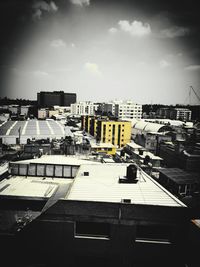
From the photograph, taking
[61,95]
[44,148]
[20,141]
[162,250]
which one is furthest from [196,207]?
[61,95]

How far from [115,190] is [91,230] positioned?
6.09ft

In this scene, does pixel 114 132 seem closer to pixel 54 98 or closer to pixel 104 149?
pixel 104 149

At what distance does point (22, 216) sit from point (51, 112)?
8071cm

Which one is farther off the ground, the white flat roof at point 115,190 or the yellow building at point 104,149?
the white flat roof at point 115,190

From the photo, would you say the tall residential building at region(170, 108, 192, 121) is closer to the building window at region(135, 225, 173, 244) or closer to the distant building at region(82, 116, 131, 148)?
the distant building at region(82, 116, 131, 148)

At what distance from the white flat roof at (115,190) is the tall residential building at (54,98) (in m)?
116

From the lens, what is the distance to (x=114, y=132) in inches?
1483

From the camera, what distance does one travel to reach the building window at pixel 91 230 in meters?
7.57

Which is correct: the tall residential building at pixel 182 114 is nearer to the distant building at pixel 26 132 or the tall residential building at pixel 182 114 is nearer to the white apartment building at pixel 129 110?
the white apartment building at pixel 129 110

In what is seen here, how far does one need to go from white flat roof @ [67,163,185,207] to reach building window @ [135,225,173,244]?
88 cm

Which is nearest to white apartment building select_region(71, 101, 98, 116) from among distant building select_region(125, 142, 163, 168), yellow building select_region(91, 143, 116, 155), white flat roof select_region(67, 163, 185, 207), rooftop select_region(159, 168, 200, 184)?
distant building select_region(125, 142, 163, 168)

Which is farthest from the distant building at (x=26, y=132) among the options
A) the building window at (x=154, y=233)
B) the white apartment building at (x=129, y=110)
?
the white apartment building at (x=129, y=110)

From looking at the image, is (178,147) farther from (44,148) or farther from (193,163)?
(44,148)

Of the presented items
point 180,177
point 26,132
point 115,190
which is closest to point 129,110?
point 26,132
